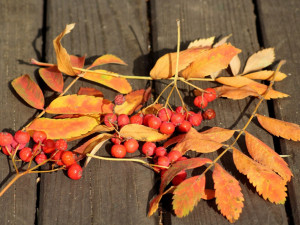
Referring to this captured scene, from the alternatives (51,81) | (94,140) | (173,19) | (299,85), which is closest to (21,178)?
(94,140)

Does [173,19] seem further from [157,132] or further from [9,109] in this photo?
[9,109]

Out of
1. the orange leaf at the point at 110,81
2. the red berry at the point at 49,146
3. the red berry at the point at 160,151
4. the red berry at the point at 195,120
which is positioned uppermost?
the orange leaf at the point at 110,81

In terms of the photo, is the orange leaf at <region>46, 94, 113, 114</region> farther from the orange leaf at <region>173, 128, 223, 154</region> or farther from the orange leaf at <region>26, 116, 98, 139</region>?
the orange leaf at <region>173, 128, 223, 154</region>

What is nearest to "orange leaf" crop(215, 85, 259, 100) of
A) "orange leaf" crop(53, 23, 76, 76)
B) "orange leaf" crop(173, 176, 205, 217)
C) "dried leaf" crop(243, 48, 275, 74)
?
"dried leaf" crop(243, 48, 275, 74)

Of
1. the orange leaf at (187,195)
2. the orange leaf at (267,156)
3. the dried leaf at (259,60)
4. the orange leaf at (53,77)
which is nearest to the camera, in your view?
the orange leaf at (187,195)

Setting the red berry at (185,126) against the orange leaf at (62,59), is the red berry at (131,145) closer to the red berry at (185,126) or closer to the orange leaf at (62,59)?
the red berry at (185,126)

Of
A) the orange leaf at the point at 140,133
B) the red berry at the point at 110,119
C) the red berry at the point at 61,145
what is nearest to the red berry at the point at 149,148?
the orange leaf at the point at 140,133
